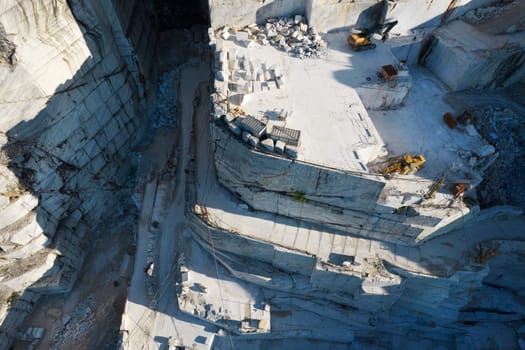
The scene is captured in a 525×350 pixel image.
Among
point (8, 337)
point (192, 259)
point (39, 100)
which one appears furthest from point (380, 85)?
point (8, 337)

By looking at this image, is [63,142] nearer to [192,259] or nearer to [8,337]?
[192,259]

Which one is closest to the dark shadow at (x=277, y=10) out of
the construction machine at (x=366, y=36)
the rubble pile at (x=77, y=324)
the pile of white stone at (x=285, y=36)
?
the pile of white stone at (x=285, y=36)

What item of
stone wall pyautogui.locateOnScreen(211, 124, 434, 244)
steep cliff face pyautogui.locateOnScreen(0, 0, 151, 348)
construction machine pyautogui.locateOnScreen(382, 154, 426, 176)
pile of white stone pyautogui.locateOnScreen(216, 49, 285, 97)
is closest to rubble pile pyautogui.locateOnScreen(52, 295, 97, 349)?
steep cliff face pyautogui.locateOnScreen(0, 0, 151, 348)

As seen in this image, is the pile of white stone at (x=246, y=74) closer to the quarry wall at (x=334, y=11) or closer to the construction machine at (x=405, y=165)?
the quarry wall at (x=334, y=11)

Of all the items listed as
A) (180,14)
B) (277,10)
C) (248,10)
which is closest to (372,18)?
(277,10)

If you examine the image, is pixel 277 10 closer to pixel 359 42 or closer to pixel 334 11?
pixel 334 11

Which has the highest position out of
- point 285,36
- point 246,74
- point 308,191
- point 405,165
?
point 285,36
